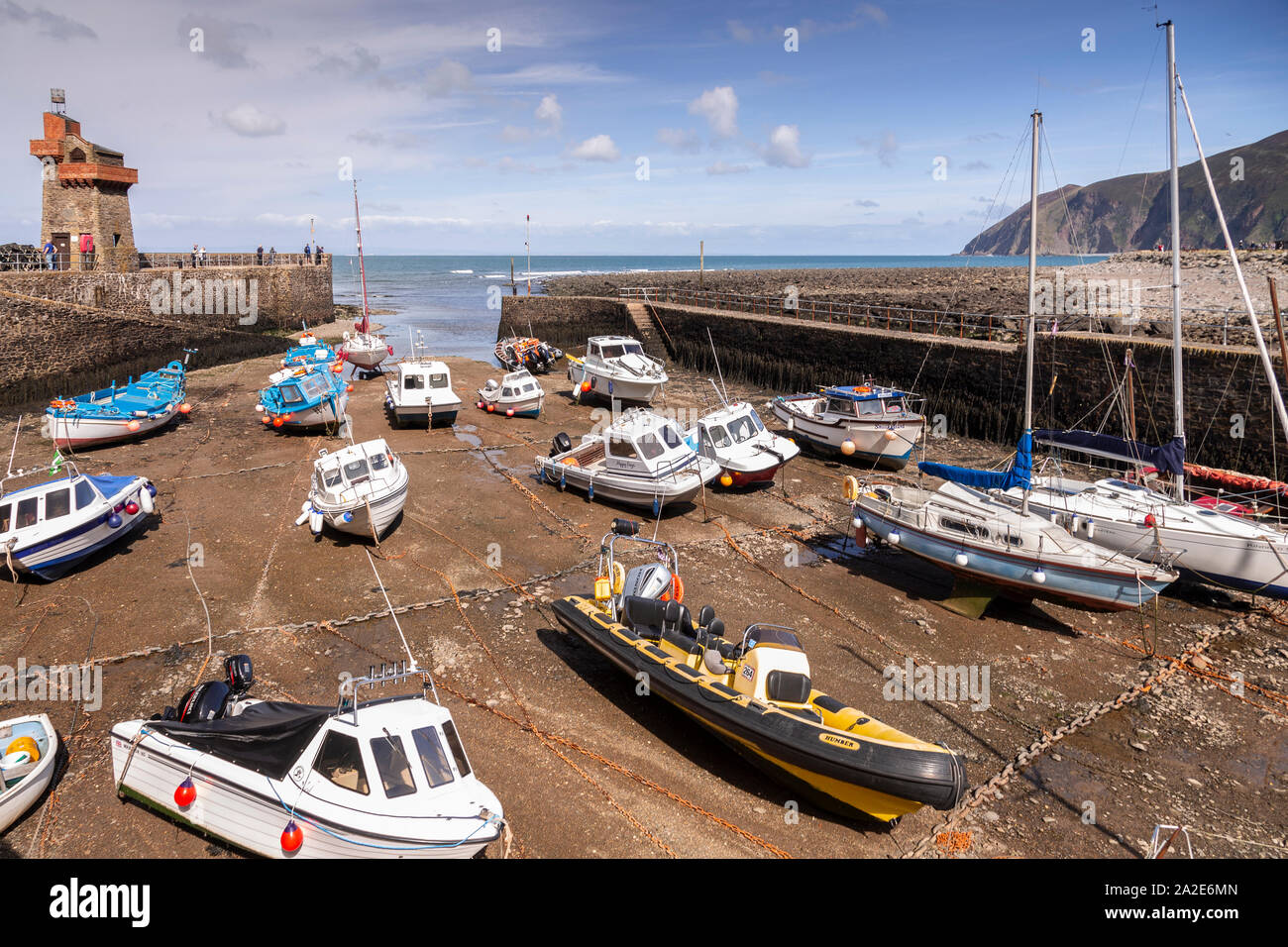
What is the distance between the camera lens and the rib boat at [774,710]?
657 centimetres

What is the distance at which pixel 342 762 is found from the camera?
598 cm

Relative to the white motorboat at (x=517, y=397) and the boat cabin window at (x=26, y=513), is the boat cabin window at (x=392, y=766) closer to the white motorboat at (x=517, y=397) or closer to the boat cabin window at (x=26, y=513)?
the boat cabin window at (x=26, y=513)

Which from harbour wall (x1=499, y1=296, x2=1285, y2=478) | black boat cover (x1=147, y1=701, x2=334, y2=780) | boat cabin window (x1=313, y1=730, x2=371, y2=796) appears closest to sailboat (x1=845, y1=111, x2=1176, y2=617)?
harbour wall (x1=499, y1=296, x2=1285, y2=478)

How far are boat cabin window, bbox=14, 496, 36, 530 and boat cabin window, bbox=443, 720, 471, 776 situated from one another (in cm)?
962

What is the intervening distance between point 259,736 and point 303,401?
15.9m

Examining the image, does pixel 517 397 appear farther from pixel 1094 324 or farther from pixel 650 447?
pixel 1094 324

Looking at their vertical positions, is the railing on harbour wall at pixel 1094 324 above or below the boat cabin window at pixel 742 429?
above

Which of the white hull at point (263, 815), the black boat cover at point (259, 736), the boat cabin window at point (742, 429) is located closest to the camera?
the white hull at point (263, 815)

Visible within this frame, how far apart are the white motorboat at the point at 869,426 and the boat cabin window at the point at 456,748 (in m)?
14.6

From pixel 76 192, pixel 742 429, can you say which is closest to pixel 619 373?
pixel 742 429

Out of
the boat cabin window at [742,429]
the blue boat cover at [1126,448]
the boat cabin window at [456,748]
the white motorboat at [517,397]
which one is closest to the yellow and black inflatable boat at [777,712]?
the boat cabin window at [456,748]

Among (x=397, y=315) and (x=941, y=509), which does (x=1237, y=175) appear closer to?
(x=941, y=509)

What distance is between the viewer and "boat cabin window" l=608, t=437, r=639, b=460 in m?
15.2

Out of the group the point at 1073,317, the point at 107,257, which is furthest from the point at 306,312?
the point at 1073,317
